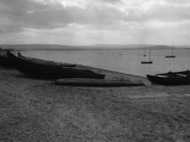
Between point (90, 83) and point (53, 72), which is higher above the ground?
point (53, 72)

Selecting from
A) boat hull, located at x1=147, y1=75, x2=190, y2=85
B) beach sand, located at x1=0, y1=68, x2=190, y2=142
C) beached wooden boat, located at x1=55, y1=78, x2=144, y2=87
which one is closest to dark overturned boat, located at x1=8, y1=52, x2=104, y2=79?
beached wooden boat, located at x1=55, y1=78, x2=144, y2=87

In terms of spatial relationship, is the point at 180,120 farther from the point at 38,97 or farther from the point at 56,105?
the point at 38,97

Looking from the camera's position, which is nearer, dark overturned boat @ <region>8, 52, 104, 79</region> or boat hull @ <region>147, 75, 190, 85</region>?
boat hull @ <region>147, 75, 190, 85</region>

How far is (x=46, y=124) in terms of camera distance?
7020 mm

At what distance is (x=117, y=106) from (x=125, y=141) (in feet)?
13.7

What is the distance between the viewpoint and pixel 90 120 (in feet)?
25.1

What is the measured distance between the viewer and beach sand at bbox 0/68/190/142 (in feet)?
19.9

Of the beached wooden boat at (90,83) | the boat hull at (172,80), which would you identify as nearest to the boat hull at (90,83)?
the beached wooden boat at (90,83)

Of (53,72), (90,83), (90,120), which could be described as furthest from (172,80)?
(90,120)

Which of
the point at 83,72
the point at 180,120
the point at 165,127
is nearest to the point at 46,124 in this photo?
the point at 165,127

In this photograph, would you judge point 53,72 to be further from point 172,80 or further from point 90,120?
point 90,120

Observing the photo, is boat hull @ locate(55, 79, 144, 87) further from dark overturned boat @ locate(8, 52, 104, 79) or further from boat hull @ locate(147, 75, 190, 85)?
boat hull @ locate(147, 75, 190, 85)

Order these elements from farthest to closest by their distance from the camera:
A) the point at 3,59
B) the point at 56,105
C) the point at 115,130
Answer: the point at 3,59
the point at 56,105
the point at 115,130

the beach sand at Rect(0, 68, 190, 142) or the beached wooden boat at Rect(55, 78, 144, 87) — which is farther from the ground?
the beached wooden boat at Rect(55, 78, 144, 87)
